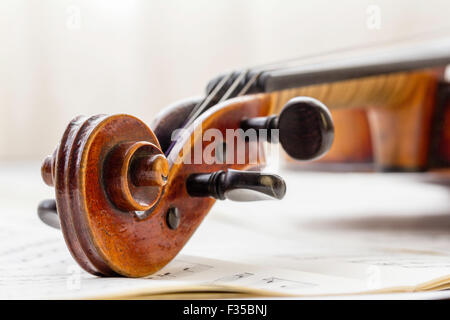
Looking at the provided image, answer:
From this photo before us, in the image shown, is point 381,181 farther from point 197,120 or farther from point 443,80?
point 197,120

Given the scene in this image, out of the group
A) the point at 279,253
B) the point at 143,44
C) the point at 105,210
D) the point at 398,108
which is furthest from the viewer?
the point at 143,44

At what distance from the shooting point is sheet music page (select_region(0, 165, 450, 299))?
429mm

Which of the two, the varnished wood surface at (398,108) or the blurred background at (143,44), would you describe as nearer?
the varnished wood surface at (398,108)

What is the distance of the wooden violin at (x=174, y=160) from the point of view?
0.44m

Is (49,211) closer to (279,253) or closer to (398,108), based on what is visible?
(279,253)

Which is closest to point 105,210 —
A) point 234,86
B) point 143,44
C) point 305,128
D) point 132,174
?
point 132,174

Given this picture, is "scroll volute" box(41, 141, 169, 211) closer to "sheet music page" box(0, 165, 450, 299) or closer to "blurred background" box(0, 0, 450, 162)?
"sheet music page" box(0, 165, 450, 299)

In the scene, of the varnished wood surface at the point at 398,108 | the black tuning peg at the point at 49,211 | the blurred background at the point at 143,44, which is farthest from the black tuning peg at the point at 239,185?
the blurred background at the point at 143,44

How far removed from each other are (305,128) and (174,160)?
13 cm

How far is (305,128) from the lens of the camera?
0.53 meters

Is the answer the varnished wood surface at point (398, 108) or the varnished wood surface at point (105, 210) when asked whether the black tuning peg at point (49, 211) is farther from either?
the varnished wood surface at point (398, 108)

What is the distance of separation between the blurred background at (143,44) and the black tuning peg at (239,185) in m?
2.08

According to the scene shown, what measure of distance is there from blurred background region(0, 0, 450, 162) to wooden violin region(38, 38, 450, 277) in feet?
6.30

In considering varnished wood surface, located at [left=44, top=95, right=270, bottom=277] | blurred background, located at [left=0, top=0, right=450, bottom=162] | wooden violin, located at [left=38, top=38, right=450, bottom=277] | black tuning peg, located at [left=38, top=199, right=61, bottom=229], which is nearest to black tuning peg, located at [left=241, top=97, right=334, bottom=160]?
wooden violin, located at [left=38, top=38, right=450, bottom=277]
